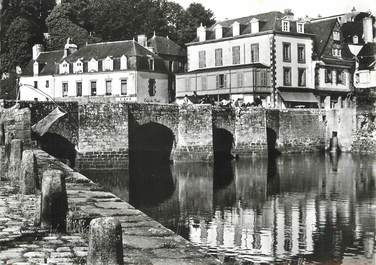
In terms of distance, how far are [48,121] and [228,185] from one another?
11.5 meters

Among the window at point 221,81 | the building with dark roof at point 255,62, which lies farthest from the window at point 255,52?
the window at point 221,81

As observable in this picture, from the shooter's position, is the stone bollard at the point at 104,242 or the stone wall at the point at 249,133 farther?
the stone wall at the point at 249,133

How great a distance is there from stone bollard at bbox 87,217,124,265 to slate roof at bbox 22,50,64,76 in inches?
2076

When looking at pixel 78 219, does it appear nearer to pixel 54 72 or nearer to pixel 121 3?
pixel 54 72

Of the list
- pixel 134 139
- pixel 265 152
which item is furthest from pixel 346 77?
pixel 134 139

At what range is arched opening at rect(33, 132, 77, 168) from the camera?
3369 centimetres

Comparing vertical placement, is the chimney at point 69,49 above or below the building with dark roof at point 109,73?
above

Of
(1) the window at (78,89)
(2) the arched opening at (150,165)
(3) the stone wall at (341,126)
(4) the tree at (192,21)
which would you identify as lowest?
(2) the arched opening at (150,165)

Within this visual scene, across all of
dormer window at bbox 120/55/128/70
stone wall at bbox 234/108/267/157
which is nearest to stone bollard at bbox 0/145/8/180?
stone wall at bbox 234/108/267/157

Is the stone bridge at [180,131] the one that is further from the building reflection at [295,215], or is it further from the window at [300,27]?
the window at [300,27]

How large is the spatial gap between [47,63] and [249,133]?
2724cm

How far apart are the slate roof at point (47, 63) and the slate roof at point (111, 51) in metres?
2.47

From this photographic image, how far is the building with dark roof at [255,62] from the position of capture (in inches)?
1863

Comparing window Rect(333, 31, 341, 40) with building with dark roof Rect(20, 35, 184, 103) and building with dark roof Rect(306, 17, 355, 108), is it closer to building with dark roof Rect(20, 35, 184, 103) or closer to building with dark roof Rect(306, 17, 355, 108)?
building with dark roof Rect(306, 17, 355, 108)
